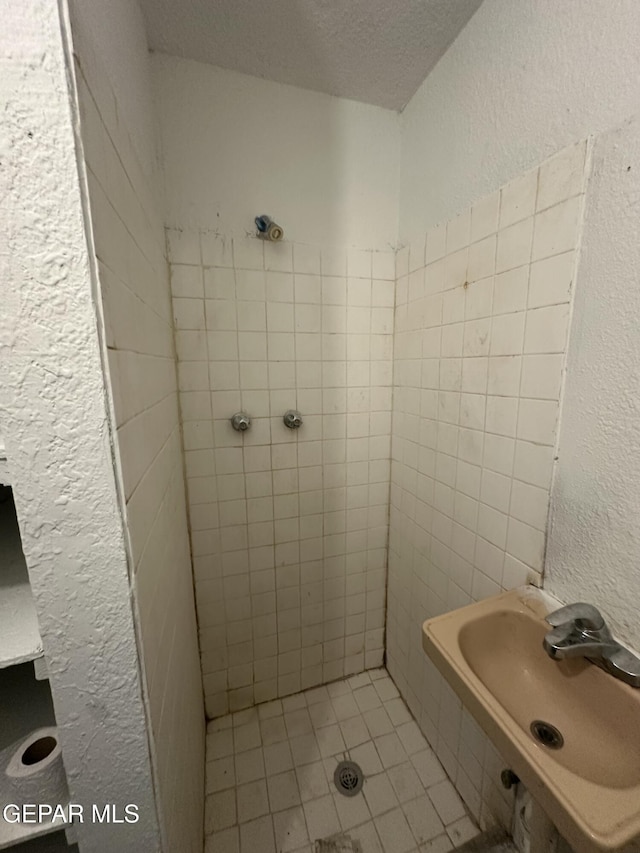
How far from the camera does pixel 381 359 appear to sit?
4.57ft

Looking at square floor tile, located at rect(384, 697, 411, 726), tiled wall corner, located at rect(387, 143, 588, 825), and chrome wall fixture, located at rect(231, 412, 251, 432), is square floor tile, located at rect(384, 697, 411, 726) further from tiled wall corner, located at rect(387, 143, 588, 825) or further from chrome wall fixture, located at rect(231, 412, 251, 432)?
chrome wall fixture, located at rect(231, 412, 251, 432)

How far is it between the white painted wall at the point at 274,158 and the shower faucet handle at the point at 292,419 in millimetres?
654

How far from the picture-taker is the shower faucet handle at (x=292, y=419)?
128 cm

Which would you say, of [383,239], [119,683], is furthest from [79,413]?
[383,239]

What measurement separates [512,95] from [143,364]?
113cm

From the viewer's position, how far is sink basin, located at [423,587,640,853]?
18.8 inches

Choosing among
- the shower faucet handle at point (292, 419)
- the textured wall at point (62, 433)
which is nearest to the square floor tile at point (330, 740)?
the textured wall at point (62, 433)

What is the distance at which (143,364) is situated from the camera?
673 mm

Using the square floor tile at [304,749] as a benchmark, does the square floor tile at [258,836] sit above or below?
below

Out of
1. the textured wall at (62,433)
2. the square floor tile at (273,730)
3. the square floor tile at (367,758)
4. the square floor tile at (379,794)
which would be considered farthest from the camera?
the square floor tile at (273,730)

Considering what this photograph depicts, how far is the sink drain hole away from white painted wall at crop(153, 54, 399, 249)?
1.53 meters

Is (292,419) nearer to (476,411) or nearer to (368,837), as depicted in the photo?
(476,411)

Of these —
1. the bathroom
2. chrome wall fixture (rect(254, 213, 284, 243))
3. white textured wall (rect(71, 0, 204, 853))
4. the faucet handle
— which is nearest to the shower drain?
the bathroom

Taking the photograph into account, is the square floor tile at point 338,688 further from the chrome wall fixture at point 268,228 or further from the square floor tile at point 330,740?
the chrome wall fixture at point 268,228
